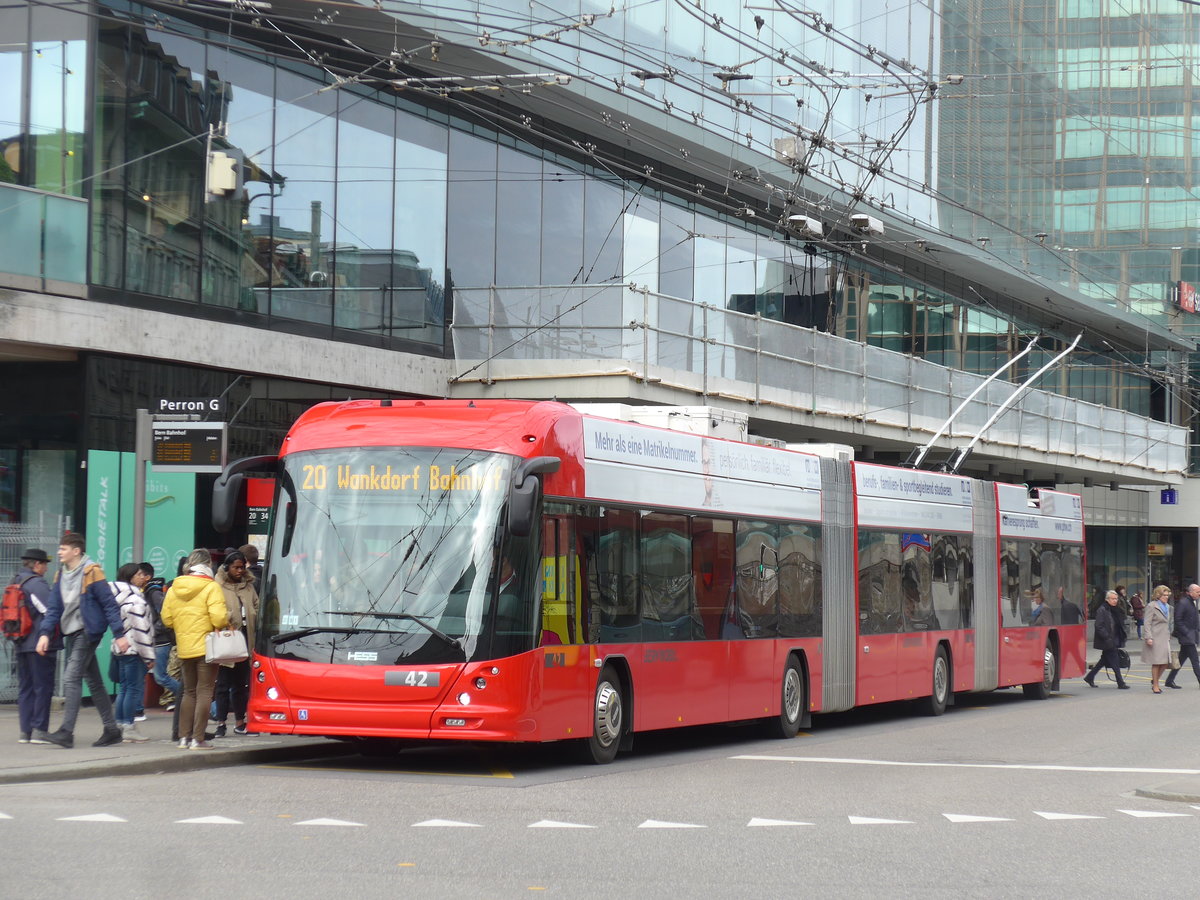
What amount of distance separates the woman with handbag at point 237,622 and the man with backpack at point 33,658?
57.3 inches

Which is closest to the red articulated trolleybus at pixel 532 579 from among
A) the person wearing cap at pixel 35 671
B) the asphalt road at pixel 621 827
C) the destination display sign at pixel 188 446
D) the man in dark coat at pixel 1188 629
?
the asphalt road at pixel 621 827

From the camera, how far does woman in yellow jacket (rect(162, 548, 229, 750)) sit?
14.4 m

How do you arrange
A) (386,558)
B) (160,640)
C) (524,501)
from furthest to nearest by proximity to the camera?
(160,640), (386,558), (524,501)

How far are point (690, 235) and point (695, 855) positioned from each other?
72.9ft

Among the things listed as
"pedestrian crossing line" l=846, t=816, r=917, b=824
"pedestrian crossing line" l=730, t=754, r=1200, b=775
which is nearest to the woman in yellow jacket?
"pedestrian crossing line" l=730, t=754, r=1200, b=775

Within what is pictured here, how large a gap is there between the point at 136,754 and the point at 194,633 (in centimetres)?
112

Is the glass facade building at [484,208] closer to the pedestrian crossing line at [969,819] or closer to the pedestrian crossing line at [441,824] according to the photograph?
the pedestrian crossing line at [441,824]

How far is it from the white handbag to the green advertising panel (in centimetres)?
471

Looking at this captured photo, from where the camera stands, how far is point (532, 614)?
537 inches

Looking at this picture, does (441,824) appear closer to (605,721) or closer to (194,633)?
(605,721)

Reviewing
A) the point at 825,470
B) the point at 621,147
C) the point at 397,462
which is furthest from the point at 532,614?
the point at 621,147

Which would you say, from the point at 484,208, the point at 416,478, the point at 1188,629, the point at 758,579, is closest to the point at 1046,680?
the point at 1188,629

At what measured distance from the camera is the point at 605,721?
1484cm

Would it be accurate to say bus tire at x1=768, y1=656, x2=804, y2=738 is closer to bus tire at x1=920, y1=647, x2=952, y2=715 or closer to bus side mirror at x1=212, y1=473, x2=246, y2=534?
bus tire at x1=920, y1=647, x2=952, y2=715
